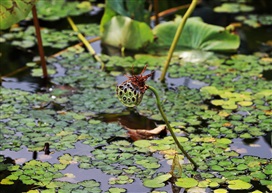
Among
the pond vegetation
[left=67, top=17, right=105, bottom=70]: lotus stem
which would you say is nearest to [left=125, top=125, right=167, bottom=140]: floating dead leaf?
the pond vegetation

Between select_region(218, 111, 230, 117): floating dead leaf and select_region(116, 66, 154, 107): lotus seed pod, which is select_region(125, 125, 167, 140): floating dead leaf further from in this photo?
select_region(116, 66, 154, 107): lotus seed pod

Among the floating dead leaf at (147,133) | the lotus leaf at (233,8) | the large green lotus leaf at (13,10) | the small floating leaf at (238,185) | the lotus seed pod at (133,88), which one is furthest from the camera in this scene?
the lotus leaf at (233,8)

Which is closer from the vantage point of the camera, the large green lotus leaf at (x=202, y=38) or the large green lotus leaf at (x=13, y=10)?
the large green lotus leaf at (x=13, y=10)

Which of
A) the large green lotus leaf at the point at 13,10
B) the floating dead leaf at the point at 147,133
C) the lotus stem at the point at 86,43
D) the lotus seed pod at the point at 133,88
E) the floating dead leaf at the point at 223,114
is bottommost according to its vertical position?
the floating dead leaf at the point at 147,133

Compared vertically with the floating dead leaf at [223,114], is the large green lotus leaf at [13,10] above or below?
above

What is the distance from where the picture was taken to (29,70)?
3318 mm

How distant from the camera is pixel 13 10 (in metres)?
2.76

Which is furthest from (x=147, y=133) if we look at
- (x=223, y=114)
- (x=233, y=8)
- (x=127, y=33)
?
(x=233, y=8)

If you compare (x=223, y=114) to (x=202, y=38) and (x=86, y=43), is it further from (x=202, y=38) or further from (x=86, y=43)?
(x=86, y=43)

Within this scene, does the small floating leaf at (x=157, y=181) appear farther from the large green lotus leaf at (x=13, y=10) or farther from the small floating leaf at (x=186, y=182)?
the large green lotus leaf at (x=13, y=10)

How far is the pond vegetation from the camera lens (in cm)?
236

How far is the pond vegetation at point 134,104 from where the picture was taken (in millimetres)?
2357

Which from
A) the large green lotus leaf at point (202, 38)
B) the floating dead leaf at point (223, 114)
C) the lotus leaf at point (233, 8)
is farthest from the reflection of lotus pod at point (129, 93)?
the lotus leaf at point (233, 8)

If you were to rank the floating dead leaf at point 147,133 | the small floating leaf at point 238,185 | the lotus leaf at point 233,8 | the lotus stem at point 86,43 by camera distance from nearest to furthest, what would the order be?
the small floating leaf at point 238,185, the floating dead leaf at point 147,133, the lotus stem at point 86,43, the lotus leaf at point 233,8
